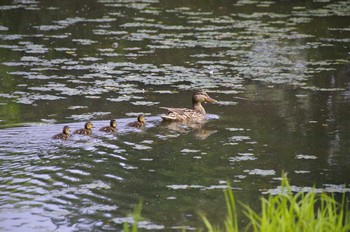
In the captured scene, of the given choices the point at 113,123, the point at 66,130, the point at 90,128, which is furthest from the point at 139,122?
the point at 66,130

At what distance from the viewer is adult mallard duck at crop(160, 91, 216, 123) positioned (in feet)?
40.2

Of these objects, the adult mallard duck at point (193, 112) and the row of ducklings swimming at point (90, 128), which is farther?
the adult mallard duck at point (193, 112)

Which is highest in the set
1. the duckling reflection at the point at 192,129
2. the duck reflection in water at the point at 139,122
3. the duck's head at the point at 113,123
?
the duck's head at the point at 113,123

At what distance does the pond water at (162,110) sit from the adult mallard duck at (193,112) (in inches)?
7.0

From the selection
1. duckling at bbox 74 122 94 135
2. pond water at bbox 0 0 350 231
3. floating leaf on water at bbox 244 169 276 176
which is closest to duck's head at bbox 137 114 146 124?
pond water at bbox 0 0 350 231

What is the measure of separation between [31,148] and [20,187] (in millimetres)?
1461

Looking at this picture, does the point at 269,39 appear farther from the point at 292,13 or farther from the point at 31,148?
the point at 31,148

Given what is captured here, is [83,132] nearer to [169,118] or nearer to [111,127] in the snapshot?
[111,127]

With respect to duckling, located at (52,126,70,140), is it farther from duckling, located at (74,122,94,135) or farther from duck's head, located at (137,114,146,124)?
duck's head, located at (137,114,146,124)

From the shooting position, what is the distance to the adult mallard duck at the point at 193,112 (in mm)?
12243

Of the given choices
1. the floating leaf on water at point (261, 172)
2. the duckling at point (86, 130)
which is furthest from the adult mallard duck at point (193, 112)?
the floating leaf on water at point (261, 172)

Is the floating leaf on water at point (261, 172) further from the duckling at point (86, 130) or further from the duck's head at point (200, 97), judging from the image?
the duck's head at point (200, 97)

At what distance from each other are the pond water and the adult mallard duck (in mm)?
178

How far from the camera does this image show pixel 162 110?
12.9 meters
